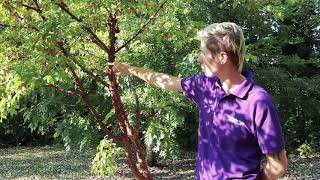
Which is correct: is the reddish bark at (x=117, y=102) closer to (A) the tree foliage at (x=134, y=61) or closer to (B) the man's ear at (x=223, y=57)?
(A) the tree foliage at (x=134, y=61)

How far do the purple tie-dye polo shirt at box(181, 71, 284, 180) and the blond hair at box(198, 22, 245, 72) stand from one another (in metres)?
A: 0.12

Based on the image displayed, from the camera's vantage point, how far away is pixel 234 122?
1.81m

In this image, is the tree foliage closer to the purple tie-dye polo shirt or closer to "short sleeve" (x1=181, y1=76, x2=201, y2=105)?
"short sleeve" (x1=181, y1=76, x2=201, y2=105)

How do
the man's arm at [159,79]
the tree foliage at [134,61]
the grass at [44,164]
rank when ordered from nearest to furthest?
the man's arm at [159,79] → the tree foliage at [134,61] → the grass at [44,164]

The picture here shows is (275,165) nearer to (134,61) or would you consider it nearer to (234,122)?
(234,122)

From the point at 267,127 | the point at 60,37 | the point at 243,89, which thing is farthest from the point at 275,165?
the point at 60,37

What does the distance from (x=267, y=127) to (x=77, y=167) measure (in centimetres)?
926

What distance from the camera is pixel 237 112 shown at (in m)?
1.83

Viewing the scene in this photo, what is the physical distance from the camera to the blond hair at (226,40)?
1819mm

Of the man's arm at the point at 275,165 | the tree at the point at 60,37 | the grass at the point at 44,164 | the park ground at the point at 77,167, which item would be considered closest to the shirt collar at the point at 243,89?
the man's arm at the point at 275,165

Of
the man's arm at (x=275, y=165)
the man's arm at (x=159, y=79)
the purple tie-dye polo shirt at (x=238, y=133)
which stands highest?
the man's arm at (x=159, y=79)

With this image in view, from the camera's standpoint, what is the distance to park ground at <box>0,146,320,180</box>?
909 centimetres

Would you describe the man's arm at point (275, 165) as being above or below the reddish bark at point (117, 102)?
below

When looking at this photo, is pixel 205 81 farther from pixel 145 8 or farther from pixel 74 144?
pixel 74 144
